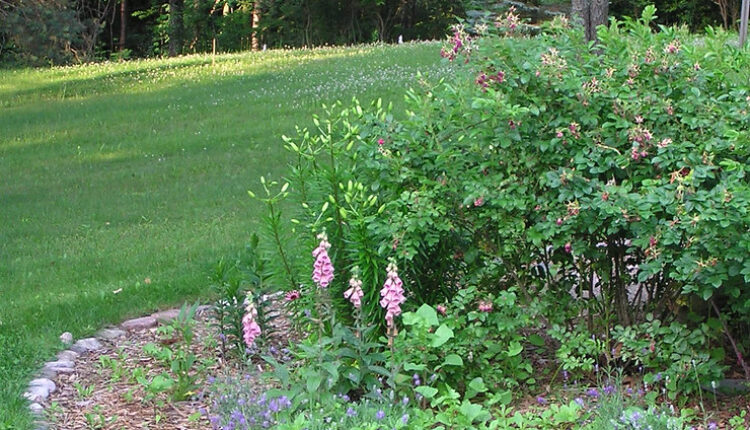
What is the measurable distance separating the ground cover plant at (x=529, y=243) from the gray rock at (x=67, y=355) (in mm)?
1220

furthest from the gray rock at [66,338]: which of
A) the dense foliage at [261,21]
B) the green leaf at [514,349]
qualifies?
the dense foliage at [261,21]

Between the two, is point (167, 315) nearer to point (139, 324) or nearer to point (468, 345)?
point (139, 324)

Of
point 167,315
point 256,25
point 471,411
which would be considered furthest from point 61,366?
point 256,25

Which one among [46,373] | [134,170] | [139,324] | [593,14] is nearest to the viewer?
[46,373]

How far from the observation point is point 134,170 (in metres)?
10.6

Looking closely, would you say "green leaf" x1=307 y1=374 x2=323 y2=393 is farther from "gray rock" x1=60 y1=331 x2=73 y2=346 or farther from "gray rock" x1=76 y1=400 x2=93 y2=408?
"gray rock" x1=60 y1=331 x2=73 y2=346

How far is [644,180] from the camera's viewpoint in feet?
11.7

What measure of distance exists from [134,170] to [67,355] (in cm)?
610

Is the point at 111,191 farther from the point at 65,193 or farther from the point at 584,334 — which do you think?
the point at 584,334

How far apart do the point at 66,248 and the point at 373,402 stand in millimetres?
4388

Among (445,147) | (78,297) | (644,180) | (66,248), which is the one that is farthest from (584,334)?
(66,248)

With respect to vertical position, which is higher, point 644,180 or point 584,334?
point 644,180

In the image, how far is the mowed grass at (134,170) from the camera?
5.67 m

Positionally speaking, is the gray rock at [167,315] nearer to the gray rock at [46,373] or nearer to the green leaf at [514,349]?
the gray rock at [46,373]
